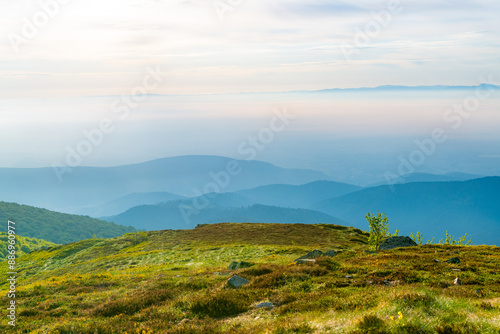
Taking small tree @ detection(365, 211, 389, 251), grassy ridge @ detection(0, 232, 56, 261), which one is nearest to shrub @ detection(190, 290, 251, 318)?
small tree @ detection(365, 211, 389, 251)

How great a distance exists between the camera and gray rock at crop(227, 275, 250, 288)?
19.6 metres

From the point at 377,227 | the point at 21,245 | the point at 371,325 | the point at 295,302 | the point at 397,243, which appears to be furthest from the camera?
the point at 21,245

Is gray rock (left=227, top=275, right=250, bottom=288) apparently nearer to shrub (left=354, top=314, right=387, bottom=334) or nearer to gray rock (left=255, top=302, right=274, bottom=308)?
gray rock (left=255, top=302, right=274, bottom=308)

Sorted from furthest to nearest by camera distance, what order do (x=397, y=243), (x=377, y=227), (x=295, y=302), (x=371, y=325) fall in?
1. (x=377, y=227)
2. (x=397, y=243)
3. (x=295, y=302)
4. (x=371, y=325)

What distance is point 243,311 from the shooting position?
15234 mm

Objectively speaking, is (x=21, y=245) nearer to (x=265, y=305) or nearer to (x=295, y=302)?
(x=265, y=305)

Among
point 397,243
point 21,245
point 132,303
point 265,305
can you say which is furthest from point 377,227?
point 21,245

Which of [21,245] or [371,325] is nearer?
[371,325]

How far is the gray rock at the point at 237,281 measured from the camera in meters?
19.6

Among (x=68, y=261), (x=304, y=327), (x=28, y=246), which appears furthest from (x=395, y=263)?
(x=28, y=246)

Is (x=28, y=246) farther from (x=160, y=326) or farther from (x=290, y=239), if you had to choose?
(x=160, y=326)

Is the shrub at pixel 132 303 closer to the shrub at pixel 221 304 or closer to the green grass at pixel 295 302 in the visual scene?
the green grass at pixel 295 302

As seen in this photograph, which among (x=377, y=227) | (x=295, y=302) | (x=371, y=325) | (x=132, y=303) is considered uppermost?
(x=377, y=227)

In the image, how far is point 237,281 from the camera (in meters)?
20.1
